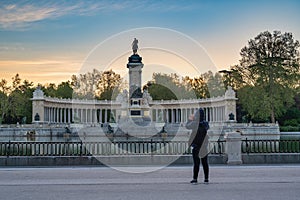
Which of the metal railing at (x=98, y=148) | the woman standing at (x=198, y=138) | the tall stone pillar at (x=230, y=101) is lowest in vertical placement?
the metal railing at (x=98, y=148)

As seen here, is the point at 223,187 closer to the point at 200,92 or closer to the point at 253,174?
the point at 253,174

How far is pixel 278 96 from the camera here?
7219 centimetres

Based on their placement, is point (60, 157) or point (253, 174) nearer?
point (253, 174)

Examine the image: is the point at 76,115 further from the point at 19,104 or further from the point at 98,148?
the point at 98,148

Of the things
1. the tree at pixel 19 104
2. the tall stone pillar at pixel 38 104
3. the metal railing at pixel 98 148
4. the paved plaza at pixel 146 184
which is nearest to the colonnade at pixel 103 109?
the tall stone pillar at pixel 38 104

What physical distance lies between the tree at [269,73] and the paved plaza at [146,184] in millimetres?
54980

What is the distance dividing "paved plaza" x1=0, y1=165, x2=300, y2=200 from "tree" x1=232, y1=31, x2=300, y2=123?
55.0 metres

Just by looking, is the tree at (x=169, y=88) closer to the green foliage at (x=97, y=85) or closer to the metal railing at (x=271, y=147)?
the green foliage at (x=97, y=85)

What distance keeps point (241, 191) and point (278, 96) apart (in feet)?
205

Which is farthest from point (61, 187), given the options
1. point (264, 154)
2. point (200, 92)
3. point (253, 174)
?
point (200, 92)

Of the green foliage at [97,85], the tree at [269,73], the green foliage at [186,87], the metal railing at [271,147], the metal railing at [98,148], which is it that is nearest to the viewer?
the metal railing at [98,148]

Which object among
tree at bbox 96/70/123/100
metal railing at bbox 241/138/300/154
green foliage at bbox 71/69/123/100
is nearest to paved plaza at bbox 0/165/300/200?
metal railing at bbox 241/138/300/154

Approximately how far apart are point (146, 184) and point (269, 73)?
208ft

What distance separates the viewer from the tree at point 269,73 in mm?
72569
